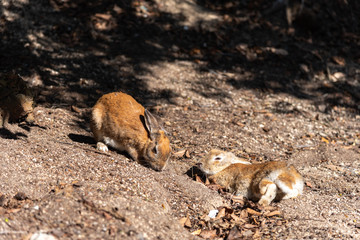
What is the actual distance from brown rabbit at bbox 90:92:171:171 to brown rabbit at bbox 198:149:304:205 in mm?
757

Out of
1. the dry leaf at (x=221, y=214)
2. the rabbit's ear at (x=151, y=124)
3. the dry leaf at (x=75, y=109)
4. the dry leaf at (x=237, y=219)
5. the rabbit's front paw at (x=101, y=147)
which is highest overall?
the rabbit's ear at (x=151, y=124)

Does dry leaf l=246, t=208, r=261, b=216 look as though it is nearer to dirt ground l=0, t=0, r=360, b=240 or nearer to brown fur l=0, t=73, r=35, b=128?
dirt ground l=0, t=0, r=360, b=240

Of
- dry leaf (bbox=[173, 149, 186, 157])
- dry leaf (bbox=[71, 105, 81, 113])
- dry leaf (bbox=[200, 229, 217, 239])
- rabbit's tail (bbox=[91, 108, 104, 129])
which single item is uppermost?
rabbit's tail (bbox=[91, 108, 104, 129])

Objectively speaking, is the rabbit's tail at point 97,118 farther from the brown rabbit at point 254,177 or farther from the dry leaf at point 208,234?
the dry leaf at point 208,234

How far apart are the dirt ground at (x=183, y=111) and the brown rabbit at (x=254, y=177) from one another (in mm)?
184

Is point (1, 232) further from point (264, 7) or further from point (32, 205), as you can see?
point (264, 7)

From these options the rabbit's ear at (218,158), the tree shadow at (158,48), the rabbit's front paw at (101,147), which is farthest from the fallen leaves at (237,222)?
the tree shadow at (158,48)

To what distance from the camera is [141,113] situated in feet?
22.4

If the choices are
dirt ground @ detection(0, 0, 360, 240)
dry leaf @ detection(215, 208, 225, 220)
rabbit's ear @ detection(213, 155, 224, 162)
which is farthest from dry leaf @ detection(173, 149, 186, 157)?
dry leaf @ detection(215, 208, 225, 220)

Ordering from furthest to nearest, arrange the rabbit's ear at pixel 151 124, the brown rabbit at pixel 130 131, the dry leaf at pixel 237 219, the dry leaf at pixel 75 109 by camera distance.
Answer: the dry leaf at pixel 75 109 < the rabbit's ear at pixel 151 124 < the brown rabbit at pixel 130 131 < the dry leaf at pixel 237 219

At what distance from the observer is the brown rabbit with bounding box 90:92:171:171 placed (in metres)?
6.35

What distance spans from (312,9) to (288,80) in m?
3.65

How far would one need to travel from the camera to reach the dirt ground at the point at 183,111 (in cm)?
483

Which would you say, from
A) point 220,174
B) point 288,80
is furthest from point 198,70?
point 220,174
